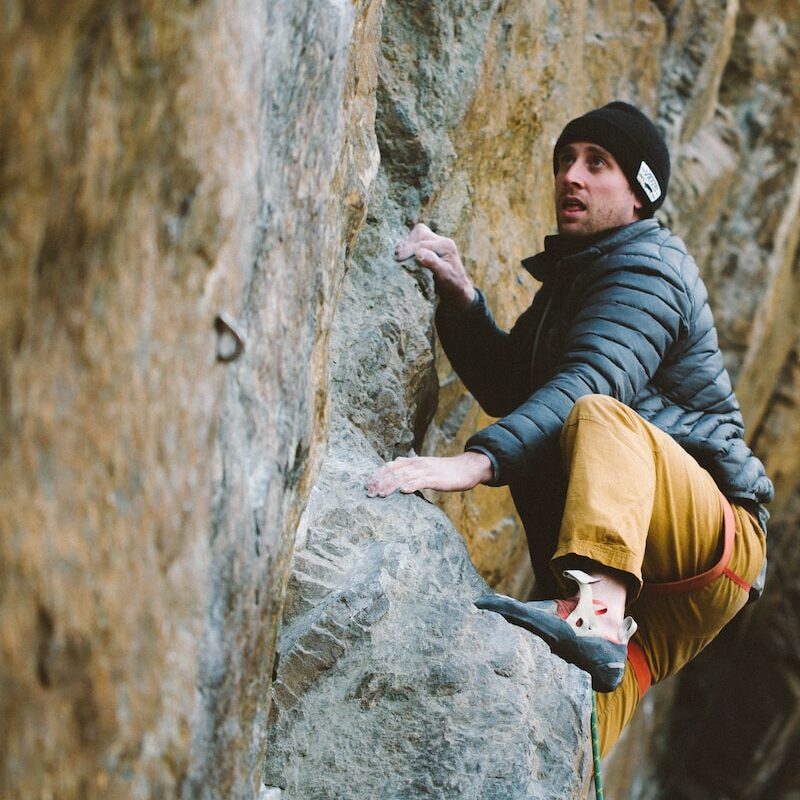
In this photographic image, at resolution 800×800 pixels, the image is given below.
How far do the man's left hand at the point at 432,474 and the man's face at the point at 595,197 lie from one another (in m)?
0.98

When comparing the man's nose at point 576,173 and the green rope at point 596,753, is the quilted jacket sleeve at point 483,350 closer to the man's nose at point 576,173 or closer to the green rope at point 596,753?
the man's nose at point 576,173

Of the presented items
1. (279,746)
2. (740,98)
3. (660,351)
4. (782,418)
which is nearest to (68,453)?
(279,746)

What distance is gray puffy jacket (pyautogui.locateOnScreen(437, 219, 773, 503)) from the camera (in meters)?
2.72

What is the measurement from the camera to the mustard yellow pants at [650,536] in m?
2.45

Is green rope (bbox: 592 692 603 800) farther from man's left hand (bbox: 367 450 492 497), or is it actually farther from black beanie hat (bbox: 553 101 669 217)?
black beanie hat (bbox: 553 101 669 217)

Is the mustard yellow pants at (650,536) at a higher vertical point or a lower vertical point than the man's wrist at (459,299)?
lower

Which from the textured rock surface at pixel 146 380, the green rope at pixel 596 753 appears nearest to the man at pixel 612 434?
the green rope at pixel 596 753

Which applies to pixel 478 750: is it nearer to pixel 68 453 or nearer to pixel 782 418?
pixel 68 453

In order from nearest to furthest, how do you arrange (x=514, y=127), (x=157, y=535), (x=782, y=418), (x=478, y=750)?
(x=157, y=535) → (x=478, y=750) → (x=514, y=127) → (x=782, y=418)

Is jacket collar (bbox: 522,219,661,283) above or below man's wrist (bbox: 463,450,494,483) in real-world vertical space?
above

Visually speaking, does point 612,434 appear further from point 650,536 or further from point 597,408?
point 650,536

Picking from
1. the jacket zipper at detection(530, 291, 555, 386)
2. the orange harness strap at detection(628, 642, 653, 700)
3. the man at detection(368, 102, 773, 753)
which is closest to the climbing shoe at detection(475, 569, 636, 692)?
the man at detection(368, 102, 773, 753)

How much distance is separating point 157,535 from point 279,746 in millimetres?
941

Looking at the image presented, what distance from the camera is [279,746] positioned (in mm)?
2244
